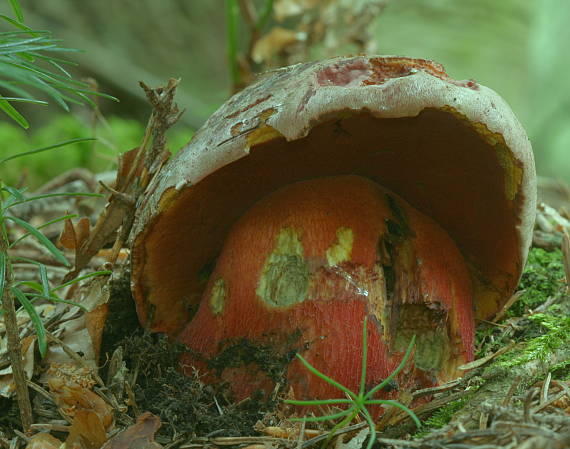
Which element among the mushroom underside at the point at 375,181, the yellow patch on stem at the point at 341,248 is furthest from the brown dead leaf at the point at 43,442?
the yellow patch on stem at the point at 341,248

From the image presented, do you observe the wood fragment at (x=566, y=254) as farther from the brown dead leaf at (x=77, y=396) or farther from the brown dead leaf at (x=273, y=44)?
the brown dead leaf at (x=273, y=44)

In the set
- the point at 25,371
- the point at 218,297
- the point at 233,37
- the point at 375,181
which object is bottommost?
the point at 25,371

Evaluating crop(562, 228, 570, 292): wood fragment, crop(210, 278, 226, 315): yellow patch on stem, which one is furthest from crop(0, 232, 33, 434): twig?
crop(562, 228, 570, 292): wood fragment

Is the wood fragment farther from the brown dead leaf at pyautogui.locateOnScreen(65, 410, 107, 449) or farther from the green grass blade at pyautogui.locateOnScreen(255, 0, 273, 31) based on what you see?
the green grass blade at pyautogui.locateOnScreen(255, 0, 273, 31)

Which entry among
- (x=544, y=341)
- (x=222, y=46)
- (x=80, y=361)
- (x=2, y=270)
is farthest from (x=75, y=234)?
(x=222, y=46)

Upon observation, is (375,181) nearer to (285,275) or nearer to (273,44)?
(285,275)

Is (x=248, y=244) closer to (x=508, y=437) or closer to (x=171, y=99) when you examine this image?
(x=171, y=99)

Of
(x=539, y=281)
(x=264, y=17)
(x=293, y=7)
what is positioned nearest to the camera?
(x=539, y=281)
